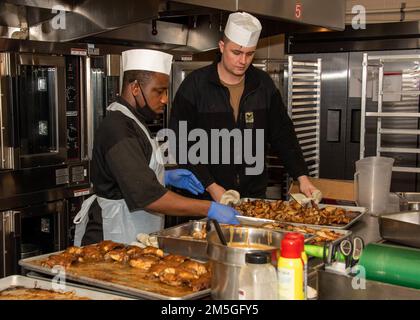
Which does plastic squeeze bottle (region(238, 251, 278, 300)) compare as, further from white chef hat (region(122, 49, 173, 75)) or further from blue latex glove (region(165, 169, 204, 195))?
blue latex glove (region(165, 169, 204, 195))

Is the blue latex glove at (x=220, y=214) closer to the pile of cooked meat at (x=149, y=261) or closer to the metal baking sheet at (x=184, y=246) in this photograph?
the metal baking sheet at (x=184, y=246)

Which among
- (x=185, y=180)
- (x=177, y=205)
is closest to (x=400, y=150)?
(x=185, y=180)

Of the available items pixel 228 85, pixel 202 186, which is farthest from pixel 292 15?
pixel 202 186

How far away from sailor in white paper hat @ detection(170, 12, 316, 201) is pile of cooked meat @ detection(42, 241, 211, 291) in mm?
1393

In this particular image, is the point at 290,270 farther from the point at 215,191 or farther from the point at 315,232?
the point at 215,191

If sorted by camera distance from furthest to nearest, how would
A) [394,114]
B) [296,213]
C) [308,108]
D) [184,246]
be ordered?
[308,108], [394,114], [296,213], [184,246]

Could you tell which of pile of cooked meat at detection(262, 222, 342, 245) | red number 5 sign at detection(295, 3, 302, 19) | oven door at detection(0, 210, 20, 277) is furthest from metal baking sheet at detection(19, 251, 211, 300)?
red number 5 sign at detection(295, 3, 302, 19)

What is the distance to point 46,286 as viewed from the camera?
6.19 feet

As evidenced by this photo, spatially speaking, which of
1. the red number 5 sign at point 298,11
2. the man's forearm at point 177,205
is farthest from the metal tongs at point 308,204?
the red number 5 sign at point 298,11

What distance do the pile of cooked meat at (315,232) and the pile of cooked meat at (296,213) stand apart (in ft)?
0.58

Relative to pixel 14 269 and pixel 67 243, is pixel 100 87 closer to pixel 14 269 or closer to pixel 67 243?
pixel 67 243

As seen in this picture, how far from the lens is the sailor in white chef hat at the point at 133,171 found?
8.11 feet

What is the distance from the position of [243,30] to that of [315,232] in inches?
57.3
